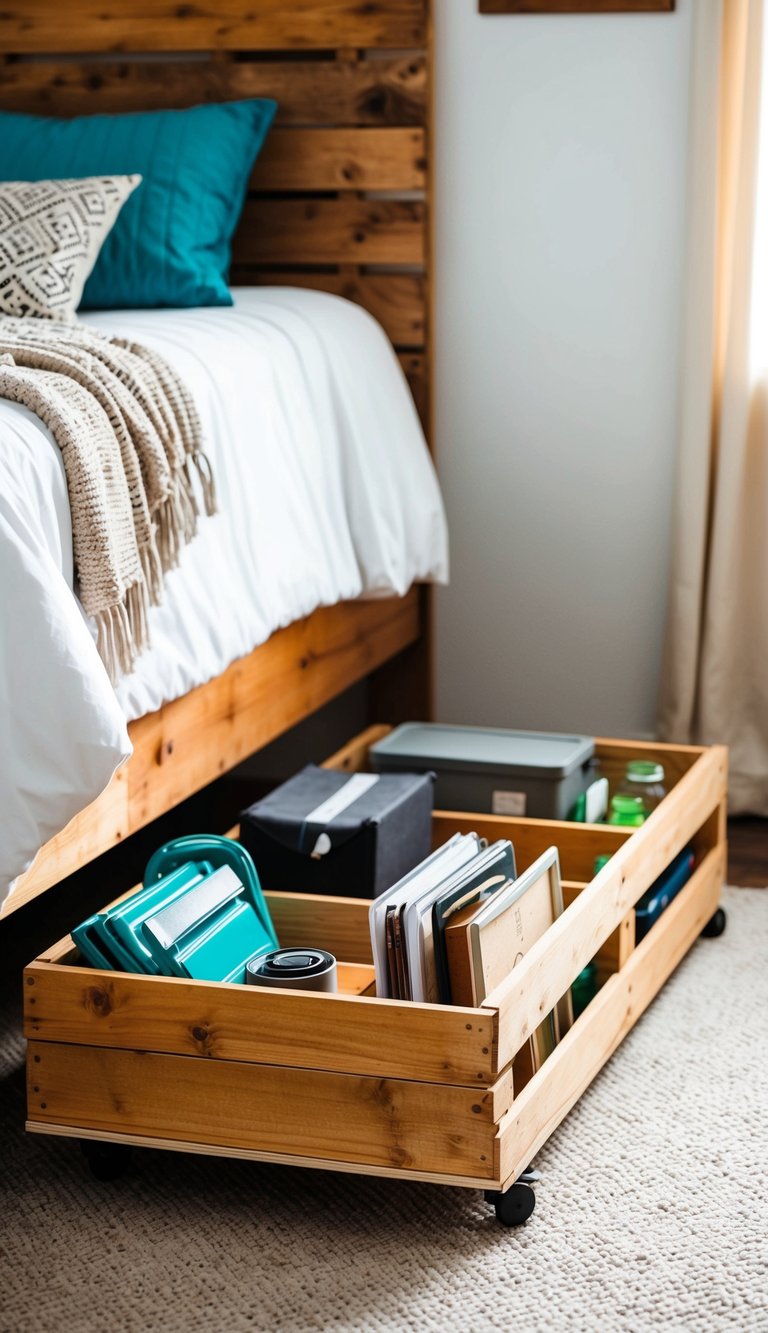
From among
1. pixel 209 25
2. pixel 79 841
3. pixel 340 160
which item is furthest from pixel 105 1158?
pixel 209 25

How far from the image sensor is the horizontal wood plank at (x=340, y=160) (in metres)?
2.71

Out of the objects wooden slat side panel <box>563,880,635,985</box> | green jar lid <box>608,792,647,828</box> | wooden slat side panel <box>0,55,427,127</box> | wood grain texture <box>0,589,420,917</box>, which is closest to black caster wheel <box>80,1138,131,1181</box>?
wood grain texture <box>0,589,420,917</box>

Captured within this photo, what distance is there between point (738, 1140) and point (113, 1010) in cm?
67

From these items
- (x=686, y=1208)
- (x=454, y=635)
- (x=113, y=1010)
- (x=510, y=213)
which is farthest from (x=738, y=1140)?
(x=510, y=213)

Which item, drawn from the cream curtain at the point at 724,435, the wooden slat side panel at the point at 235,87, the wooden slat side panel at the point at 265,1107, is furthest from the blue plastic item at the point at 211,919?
the wooden slat side panel at the point at 235,87

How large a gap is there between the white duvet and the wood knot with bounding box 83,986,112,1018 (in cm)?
19

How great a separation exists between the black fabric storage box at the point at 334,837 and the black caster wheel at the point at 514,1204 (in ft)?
1.56

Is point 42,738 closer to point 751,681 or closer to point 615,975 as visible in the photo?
point 615,975

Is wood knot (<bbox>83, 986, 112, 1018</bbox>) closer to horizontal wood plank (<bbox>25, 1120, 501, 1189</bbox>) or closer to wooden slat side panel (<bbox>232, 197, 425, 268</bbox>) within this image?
horizontal wood plank (<bbox>25, 1120, 501, 1189</bbox>)

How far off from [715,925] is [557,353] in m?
1.09

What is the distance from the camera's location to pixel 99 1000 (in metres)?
1.50

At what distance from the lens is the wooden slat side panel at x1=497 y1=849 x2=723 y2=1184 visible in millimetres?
1470

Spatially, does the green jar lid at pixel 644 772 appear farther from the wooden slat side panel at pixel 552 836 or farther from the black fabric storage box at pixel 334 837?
the black fabric storage box at pixel 334 837

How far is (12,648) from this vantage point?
137 centimetres
